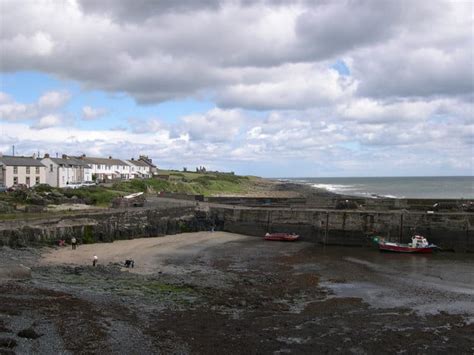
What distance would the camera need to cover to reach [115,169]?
85.1 m

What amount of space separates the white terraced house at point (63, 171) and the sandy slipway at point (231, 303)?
3456cm

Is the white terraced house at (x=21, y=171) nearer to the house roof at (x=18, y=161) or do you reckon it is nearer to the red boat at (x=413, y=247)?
the house roof at (x=18, y=161)

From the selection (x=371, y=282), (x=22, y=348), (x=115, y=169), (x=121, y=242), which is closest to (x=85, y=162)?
(x=115, y=169)

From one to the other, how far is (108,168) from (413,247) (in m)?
62.8

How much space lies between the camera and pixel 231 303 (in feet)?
56.1

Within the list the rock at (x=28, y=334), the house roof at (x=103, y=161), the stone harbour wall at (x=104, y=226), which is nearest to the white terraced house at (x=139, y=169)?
the house roof at (x=103, y=161)

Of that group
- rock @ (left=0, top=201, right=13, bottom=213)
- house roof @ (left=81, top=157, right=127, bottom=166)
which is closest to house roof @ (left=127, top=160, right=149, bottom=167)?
house roof @ (left=81, top=157, right=127, bottom=166)

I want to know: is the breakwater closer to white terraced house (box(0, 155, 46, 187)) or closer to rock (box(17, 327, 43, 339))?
rock (box(17, 327, 43, 339))

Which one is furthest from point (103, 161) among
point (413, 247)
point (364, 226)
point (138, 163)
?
point (413, 247)

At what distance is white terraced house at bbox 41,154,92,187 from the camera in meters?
60.3

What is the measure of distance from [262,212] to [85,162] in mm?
44073

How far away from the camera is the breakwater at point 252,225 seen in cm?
2953

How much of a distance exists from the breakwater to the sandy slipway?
7.72 feet

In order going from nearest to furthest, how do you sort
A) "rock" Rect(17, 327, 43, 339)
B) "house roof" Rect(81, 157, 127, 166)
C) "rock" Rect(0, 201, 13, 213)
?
"rock" Rect(17, 327, 43, 339)
"rock" Rect(0, 201, 13, 213)
"house roof" Rect(81, 157, 127, 166)
